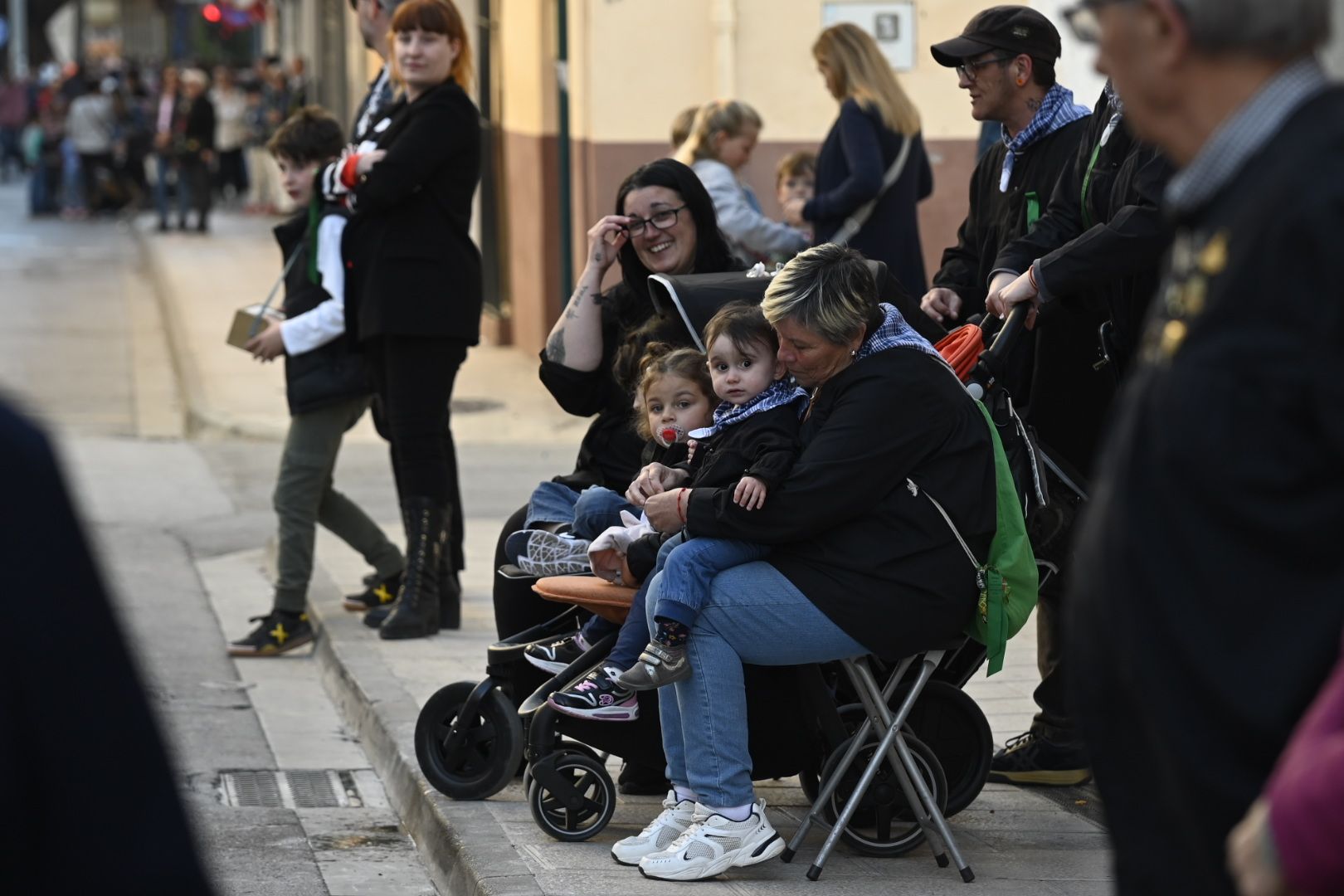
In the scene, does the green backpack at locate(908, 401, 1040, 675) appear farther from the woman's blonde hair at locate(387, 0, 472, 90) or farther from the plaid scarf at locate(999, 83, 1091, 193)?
the woman's blonde hair at locate(387, 0, 472, 90)

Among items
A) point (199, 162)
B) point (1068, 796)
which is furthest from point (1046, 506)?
point (199, 162)

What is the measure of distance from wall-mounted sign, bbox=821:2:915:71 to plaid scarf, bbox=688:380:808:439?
7.38 m

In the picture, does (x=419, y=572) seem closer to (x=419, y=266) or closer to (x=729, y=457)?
(x=419, y=266)

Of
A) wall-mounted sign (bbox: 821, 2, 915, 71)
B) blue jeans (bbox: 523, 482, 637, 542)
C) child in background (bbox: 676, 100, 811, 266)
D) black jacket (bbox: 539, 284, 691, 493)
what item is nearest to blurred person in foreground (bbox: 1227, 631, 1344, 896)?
blue jeans (bbox: 523, 482, 637, 542)

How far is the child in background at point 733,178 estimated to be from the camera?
876 cm

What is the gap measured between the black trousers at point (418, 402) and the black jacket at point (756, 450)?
2.39 meters

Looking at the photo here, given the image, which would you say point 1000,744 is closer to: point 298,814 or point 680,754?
point 680,754

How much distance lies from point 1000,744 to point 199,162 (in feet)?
71.8

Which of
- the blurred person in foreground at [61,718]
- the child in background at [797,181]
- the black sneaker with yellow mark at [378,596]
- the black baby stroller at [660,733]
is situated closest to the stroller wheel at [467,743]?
the black baby stroller at [660,733]

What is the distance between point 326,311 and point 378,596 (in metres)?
1.15

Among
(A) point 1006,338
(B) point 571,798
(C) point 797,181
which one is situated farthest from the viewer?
(C) point 797,181

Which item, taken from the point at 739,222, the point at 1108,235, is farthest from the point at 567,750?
the point at 739,222

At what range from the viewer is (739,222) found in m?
8.75

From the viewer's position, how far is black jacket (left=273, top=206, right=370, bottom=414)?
6840 millimetres
